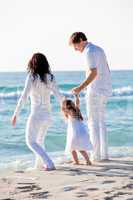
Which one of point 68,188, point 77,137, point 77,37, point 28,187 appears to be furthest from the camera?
point 77,137

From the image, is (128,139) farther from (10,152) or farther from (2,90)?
(2,90)

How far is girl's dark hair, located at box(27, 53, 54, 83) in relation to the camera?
8570mm

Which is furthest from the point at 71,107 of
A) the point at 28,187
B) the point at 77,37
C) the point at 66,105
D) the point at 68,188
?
the point at 68,188

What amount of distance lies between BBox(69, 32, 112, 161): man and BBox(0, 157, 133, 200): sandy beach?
40 cm

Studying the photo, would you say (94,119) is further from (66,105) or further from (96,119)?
(66,105)

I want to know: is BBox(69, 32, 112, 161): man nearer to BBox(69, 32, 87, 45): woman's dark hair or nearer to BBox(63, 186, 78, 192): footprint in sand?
BBox(69, 32, 87, 45): woman's dark hair

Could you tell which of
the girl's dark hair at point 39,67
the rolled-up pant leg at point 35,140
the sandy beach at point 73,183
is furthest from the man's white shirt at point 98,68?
the sandy beach at point 73,183

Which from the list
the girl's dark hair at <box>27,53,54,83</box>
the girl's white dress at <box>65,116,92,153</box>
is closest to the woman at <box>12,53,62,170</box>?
the girl's dark hair at <box>27,53,54,83</box>

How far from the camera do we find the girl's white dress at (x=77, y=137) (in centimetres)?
886

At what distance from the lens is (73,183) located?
24.5ft

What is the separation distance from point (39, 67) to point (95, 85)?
0.90 m

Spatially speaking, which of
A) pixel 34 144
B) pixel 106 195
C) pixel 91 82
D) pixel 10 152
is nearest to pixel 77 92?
pixel 91 82

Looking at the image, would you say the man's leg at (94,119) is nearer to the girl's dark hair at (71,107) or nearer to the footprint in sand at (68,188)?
the girl's dark hair at (71,107)

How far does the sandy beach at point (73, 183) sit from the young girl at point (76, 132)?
0.81 ft
